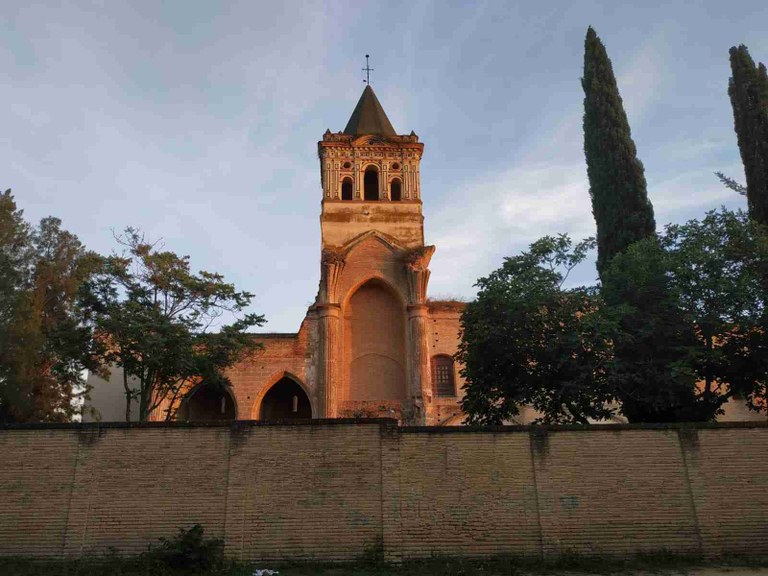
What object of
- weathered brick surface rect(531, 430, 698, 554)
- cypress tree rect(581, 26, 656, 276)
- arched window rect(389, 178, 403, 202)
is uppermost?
arched window rect(389, 178, 403, 202)

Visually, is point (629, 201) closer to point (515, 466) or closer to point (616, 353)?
point (616, 353)

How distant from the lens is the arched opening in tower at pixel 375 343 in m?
29.5

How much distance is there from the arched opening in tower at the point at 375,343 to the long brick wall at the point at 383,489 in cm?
1610

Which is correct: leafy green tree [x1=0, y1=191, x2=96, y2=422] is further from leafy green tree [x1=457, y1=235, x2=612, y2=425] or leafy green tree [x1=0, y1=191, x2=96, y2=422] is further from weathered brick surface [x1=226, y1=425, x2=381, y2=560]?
leafy green tree [x1=457, y1=235, x2=612, y2=425]

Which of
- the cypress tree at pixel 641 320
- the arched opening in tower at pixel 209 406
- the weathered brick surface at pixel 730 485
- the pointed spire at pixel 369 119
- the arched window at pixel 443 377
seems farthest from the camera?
the pointed spire at pixel 369 119

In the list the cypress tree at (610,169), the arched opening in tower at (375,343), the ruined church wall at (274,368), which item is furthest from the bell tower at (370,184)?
the cypress tree at (610,169)

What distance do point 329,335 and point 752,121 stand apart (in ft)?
55.8

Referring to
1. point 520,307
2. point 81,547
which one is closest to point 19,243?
point 81,547

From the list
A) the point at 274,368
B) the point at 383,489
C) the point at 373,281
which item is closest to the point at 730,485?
the point at 383,489

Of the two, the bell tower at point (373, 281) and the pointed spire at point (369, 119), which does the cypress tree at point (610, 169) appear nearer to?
the bell tower at point (373, 281)

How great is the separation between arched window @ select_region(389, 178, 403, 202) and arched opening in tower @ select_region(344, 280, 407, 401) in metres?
4.52

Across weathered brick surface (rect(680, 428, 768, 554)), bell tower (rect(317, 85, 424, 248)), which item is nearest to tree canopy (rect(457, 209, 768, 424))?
weathered brick surface (rect(680, 428, 768, 554))

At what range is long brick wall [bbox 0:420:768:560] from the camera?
493 inches

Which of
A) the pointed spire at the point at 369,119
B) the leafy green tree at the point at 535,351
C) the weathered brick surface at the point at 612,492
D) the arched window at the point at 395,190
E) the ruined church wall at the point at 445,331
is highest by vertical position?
the pointed spire at the point at 369,119
